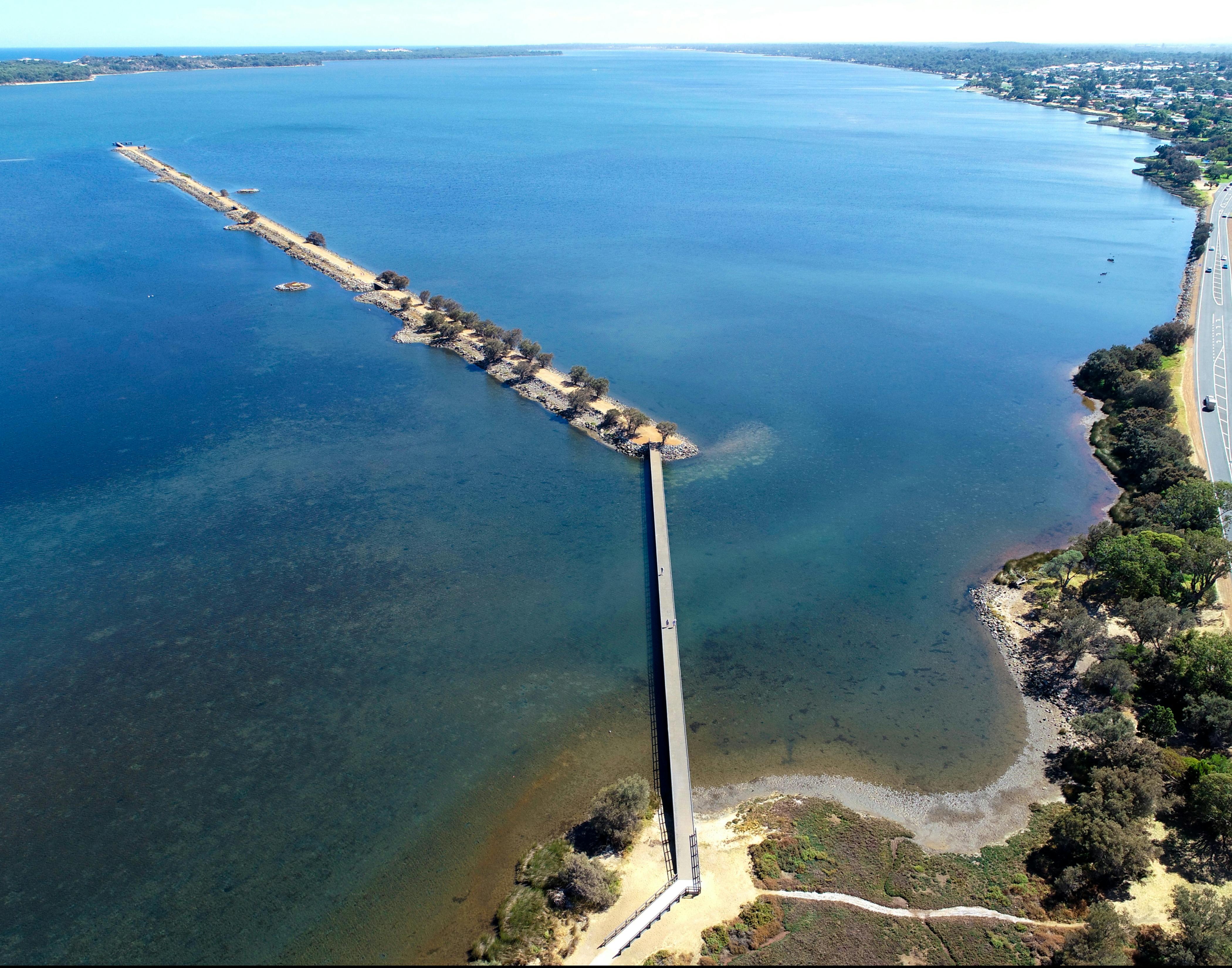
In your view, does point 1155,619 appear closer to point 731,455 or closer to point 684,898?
point 684,898

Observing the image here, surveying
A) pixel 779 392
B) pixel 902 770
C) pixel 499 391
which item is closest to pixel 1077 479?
pixel 779 392

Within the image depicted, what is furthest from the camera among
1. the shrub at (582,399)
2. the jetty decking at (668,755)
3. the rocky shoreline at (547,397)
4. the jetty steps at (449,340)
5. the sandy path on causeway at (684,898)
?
the shrub at (582,399)

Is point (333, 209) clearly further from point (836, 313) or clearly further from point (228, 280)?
point (836, 313)

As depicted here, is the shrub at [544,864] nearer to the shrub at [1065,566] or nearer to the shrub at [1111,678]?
the shrub at [1111,678]

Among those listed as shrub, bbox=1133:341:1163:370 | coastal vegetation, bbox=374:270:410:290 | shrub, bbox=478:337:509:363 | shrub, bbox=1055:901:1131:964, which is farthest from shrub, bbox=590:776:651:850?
coastal vegetation, bbox=374:270:410:290

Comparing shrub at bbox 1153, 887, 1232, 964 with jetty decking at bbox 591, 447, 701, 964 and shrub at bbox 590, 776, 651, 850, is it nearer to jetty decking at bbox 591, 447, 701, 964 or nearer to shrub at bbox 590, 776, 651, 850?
jetty decking at bbox 591, 447, 701, 964

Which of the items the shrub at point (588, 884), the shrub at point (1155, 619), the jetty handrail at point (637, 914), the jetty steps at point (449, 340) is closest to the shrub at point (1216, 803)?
Result: the shrub at point (1155, 619)

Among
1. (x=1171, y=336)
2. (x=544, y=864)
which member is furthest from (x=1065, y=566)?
(x=1171, y=336)
